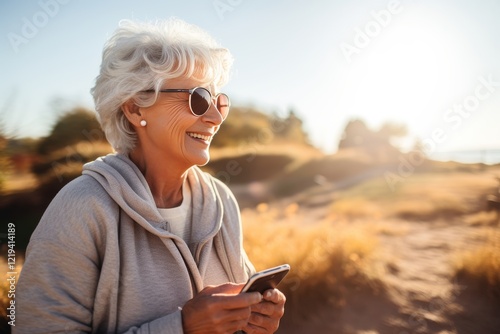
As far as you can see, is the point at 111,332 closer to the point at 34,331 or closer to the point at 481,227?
the point at 34,331

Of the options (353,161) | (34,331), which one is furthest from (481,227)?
(353,161)

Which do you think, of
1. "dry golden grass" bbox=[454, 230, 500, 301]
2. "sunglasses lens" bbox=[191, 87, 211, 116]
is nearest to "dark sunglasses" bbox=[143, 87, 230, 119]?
"sunglasses lens" bbox=[191, 87, 211, 116]

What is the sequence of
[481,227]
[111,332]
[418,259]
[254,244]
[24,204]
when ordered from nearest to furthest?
[111,332]
[24,204]
[254,244]
[418,259]
[481,227]

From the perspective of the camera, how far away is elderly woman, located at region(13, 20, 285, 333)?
1.51 metres

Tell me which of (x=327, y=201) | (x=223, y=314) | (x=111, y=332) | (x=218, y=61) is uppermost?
(x=218, y=61)

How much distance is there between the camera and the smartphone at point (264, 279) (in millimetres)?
1568

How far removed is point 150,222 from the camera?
1788mm

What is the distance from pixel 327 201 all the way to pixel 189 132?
13158 mm

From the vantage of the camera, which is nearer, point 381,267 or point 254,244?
point 254,244

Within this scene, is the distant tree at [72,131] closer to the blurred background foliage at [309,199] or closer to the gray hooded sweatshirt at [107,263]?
the blurred background foliage at [309,199]

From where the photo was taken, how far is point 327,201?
48.0 ft

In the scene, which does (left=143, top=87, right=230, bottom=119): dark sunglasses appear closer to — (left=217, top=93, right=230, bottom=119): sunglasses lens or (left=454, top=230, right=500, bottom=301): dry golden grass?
(left=217, top=93, right=230, bottom=119): sunglasses lens

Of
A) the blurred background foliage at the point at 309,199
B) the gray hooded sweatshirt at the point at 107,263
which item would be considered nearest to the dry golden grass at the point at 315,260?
the blurred background foliage at the point at 309,199

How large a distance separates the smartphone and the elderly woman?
46 millimetres
